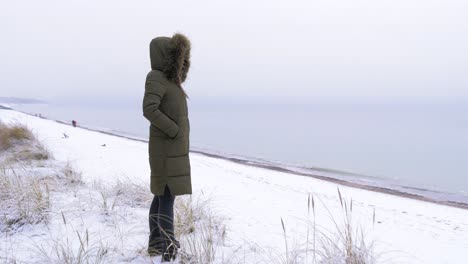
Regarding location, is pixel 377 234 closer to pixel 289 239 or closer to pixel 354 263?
pixel 289 239

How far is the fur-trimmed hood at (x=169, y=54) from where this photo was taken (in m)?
2.81

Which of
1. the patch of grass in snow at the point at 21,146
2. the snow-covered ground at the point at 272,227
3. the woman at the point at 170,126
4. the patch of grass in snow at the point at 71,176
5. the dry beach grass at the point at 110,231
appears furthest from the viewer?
the patch of grass in snow at the point at 21,146

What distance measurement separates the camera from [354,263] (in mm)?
2844

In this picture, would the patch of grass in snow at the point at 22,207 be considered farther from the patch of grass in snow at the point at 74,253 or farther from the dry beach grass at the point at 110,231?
the patch of grass in snow at the point at 74,253

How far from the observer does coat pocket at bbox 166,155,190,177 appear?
9.25 feet

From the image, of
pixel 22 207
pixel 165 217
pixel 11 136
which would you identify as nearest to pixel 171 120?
pixel 165 217

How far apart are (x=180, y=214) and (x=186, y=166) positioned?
1361mm

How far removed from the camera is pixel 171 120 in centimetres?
278

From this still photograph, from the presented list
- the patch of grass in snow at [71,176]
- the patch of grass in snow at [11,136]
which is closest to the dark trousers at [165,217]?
the patch of grass in snow at [71,176]

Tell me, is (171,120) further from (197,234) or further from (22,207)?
(22,207)

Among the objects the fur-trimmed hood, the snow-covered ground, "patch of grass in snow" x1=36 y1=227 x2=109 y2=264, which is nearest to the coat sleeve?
the fur-trimmed hood

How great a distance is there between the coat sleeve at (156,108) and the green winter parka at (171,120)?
0.08 feet

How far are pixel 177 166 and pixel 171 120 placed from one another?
0.36 meters

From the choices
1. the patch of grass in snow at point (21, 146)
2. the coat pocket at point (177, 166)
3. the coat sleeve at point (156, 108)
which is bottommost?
the patch of grass in snow at point (21, 146)
